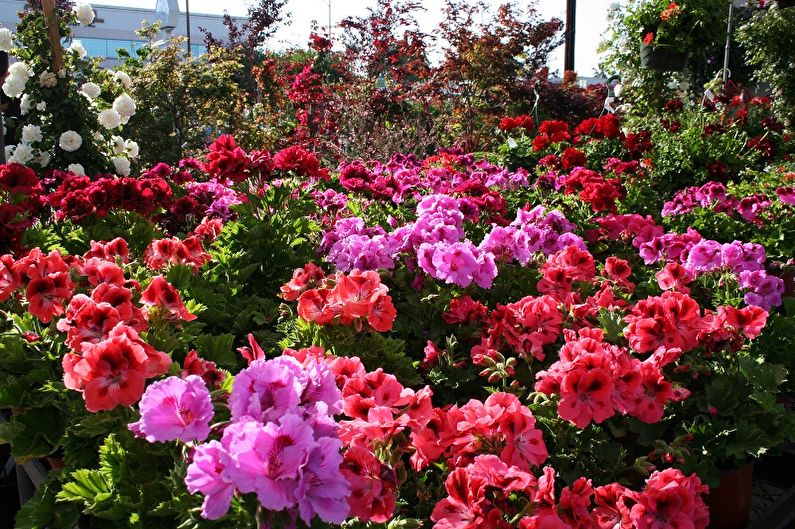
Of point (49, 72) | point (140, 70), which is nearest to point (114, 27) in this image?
point (140, 70)

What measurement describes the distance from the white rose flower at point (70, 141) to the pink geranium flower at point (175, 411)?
5448 mm

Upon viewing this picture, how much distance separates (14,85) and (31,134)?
1.58ft

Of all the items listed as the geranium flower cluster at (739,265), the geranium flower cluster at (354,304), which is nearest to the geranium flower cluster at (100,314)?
the geranium flower cluster at (354,304)

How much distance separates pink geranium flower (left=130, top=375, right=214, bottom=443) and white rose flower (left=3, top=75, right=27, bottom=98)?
19.3ft

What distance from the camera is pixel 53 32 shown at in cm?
603

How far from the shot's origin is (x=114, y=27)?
4534 cm

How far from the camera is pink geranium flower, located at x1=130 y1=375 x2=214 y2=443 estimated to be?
1.12m

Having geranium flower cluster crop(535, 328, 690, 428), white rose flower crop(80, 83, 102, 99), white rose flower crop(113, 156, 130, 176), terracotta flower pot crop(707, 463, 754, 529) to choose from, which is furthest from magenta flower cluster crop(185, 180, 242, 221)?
terracotta flower pot crop(707, 463, 754, 529)

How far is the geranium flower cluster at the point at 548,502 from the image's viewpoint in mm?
1267

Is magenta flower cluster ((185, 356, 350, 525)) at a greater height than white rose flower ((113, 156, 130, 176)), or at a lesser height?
lesser

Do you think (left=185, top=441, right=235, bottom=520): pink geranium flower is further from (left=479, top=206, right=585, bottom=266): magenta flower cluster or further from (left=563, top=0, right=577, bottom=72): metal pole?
(left=563, top=0, right=577, bottom=72): metal pole

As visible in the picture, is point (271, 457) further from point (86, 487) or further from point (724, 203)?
point (724, 203)

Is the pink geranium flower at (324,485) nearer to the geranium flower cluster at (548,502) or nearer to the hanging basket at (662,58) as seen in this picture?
the geranium flower cluster at (548,502)

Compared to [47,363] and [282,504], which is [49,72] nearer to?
[47,363]
